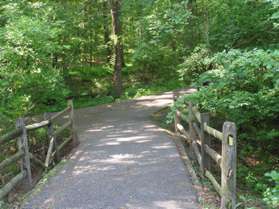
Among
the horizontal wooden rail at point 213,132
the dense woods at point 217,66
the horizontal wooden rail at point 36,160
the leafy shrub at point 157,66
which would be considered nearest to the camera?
the horizontal wooden rail at point 213,132

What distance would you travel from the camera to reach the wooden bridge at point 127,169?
5176mm

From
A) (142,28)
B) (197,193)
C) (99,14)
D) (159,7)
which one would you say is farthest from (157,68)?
(197,193)

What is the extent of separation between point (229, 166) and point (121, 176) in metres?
2.60

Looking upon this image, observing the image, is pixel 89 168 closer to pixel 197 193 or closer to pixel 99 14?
pixel 197 193

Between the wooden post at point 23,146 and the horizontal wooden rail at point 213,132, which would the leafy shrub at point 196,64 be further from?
the wooden post at point 23,146

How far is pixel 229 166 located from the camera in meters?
4.52

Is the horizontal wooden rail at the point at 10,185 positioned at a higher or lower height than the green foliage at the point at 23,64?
lower

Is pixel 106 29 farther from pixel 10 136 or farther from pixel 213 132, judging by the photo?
pixel 213 132

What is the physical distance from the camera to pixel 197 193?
18.4 ft

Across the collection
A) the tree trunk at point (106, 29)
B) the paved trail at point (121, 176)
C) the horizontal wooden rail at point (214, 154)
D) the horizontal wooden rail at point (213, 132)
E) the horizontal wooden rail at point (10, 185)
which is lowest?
the paved trail at point (121, 176)

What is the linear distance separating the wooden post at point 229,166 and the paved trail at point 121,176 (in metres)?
0.59

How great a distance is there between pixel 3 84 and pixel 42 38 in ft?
5.74

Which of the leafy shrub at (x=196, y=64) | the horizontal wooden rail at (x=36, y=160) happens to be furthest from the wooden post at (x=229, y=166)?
the leafy shrub at (x=196, y=64)

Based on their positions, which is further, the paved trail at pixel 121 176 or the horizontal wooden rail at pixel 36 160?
the horizontal wooden rail at pixel 36 160
